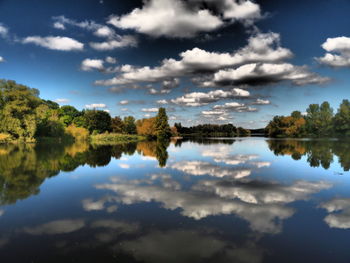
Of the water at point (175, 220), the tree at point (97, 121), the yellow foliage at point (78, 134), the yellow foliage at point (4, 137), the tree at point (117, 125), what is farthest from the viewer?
the tree at point (117, 125)

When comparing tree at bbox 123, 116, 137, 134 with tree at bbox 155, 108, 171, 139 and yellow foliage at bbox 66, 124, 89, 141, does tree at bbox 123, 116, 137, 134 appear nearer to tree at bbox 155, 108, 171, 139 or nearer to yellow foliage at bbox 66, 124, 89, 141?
tree at bbox 155, 108, 171, 139

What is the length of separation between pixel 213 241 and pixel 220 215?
205 cm

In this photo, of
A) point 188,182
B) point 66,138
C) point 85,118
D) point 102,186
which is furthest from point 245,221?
point 85,118

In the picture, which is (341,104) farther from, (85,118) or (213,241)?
(213,241)

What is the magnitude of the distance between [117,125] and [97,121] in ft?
44.2

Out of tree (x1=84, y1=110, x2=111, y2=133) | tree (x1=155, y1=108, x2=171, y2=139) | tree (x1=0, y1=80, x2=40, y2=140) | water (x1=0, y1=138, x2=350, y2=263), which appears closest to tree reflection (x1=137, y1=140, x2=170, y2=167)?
water (x1=0, y1=138, x2=350, y2=263)

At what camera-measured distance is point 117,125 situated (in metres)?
112

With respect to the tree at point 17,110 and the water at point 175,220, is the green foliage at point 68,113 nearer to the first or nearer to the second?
the tree at point 17,110

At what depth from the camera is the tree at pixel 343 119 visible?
91.1m

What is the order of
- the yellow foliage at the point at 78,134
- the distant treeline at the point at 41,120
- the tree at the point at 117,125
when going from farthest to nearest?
the tree at the point at 117,125 → the yellow foliage at the point at 78,134 → the distant treeline at the point at 41,120

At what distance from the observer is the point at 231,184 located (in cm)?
1330

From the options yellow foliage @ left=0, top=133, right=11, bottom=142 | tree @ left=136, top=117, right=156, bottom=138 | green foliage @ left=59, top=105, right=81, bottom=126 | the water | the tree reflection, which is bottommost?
the water

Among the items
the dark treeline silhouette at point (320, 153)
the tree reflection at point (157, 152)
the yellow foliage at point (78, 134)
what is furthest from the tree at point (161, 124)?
the dark treeline silhouette at point (320, 153)

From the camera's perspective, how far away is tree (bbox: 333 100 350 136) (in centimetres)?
9112
